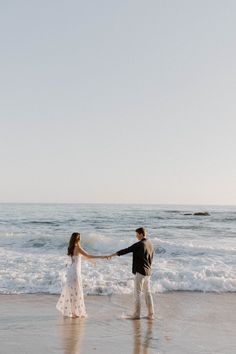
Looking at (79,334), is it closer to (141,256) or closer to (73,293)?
(73,293)

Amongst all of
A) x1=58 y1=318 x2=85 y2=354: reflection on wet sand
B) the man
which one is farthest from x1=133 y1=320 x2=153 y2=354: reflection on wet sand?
x1=58 y1=318 x2=85 y2=354: reflection on wet sand

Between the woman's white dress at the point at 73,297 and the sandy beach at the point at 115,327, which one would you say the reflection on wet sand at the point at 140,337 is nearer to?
the sandy beach at the point at 115,327

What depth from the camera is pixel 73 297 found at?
8.58 meters

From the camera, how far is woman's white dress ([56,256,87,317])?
8.49 meters

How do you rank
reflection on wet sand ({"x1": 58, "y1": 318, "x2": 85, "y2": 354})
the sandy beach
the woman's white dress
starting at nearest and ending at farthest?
reflection on wet sand ({"x1": 58, "y1": 318, "x2": 85, "y2": 354}) → the sandy beach → the woman's white dress

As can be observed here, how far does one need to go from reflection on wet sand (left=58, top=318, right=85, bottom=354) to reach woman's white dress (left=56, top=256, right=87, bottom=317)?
24 cm

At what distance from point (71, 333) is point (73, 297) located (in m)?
1.38

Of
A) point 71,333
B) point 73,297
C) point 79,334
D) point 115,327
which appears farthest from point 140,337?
point 73,297

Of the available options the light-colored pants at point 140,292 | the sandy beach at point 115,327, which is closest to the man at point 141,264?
the light-colored pants at point 140,292

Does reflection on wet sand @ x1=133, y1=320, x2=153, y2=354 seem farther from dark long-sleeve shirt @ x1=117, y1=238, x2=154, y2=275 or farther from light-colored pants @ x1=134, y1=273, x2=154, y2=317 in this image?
dark long-sleeve shirt @ x1=117, y1=238, x2=154, y2=275

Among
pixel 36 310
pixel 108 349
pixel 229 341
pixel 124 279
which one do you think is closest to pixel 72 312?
pixel 36 310

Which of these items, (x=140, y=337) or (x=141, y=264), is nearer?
(x=140, y=337)

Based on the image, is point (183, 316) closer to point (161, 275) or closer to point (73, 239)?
point (73, 239)

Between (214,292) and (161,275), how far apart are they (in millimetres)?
1927
